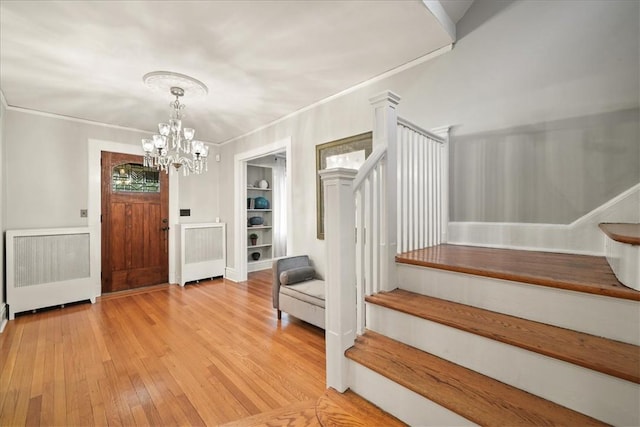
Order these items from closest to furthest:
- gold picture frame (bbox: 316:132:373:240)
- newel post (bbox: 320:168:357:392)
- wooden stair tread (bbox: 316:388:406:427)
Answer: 1. wooden stair tread (bbox: 316:388:406:427)
2. newel post (bbox: 320:168:357:392)
3. gold picture frame (bbox: 316:132:373:240)

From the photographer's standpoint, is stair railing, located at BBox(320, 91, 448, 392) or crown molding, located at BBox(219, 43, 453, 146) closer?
stair railing, located at BBox(320, 91, 448, 392)

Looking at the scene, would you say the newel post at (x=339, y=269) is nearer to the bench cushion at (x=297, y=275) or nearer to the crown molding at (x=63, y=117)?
the bench cushion at (x=297, y=275)

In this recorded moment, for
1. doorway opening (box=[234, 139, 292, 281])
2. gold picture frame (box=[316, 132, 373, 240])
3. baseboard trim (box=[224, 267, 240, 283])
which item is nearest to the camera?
gold picture frame (box=[316, 132, 373, 240])

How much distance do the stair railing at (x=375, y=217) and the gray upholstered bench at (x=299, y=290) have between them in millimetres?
1187

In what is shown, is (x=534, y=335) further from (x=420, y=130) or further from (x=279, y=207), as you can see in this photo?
(x=279, y=207)

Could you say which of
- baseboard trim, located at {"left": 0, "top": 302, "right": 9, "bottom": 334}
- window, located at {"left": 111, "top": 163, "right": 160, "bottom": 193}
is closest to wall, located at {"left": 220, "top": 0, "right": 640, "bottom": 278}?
window, located at {"left": 111, "top": 163, "right": 160, "bottom": 193}

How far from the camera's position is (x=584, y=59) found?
1.73 meters

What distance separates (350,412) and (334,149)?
2.57 meters

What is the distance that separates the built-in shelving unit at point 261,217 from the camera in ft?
18.7

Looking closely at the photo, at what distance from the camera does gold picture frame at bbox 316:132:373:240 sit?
2871mm

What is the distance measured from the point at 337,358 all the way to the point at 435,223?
1.37 m

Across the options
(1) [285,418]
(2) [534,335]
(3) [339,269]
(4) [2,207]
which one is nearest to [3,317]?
(4) [2,207]

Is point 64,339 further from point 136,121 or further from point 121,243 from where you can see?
point 136,121

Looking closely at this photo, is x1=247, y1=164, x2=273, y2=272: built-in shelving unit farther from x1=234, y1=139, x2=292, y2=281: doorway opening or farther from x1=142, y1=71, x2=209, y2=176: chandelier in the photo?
x1=142, y1=71, x2=209, y2=176: chandelier
